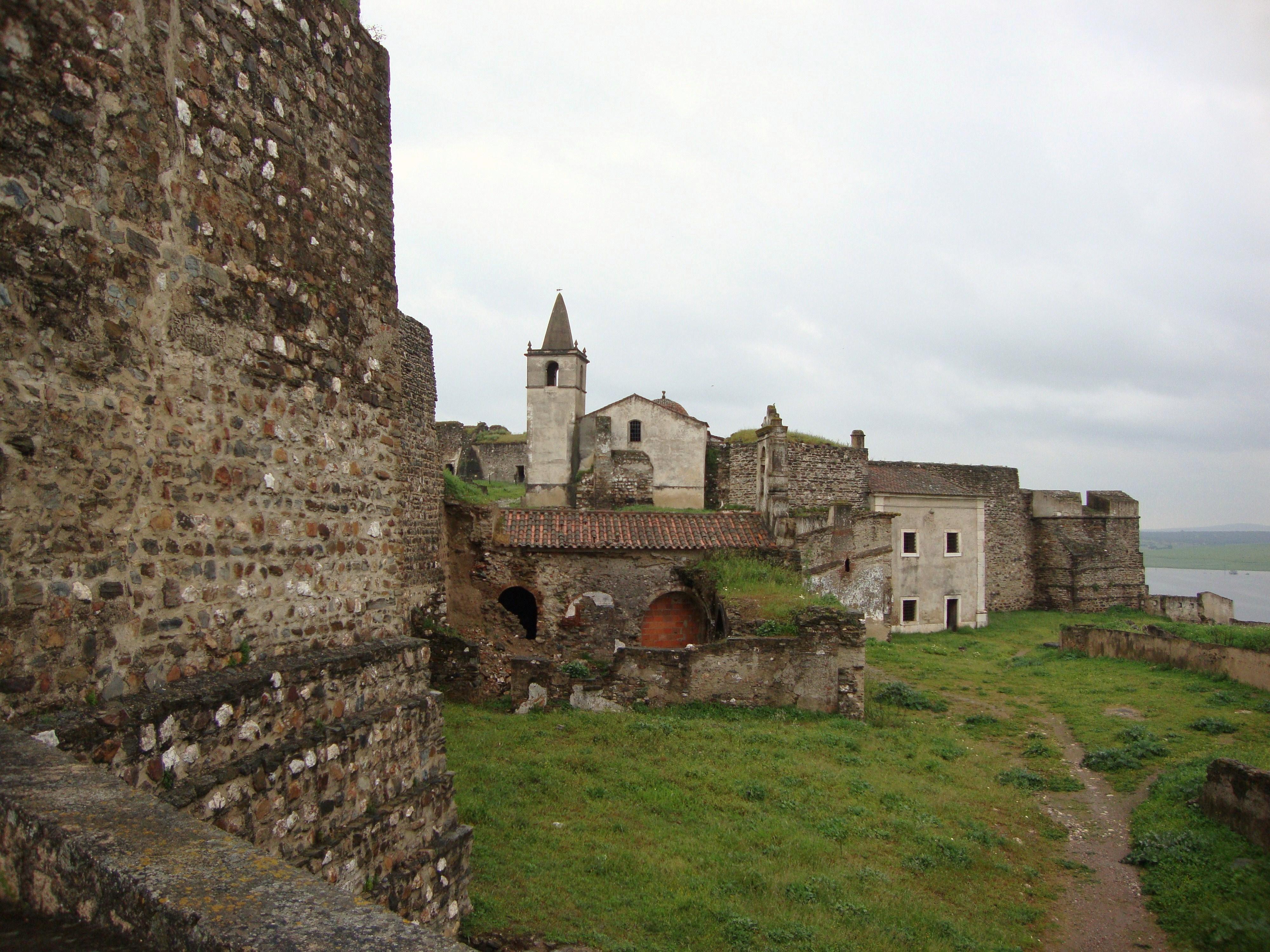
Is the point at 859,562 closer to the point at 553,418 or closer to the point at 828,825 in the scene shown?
the point at 553,418

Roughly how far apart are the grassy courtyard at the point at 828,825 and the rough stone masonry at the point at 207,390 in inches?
A: 90.6

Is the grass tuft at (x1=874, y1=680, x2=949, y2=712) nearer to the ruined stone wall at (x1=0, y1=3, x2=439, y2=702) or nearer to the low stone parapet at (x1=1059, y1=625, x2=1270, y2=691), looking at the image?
the low stone parapet at (x1=1059, y1=625, x2=1270, y2=691)

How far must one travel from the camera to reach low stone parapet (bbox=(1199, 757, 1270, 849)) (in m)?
8.36

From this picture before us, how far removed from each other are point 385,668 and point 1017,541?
36.4 meters

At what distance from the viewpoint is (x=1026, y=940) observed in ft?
23.1

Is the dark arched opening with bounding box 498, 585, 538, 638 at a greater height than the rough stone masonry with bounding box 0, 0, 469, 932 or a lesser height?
lesser

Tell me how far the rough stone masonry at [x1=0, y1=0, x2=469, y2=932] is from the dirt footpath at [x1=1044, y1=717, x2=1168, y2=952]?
593cm

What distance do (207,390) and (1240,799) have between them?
11101 millimetres

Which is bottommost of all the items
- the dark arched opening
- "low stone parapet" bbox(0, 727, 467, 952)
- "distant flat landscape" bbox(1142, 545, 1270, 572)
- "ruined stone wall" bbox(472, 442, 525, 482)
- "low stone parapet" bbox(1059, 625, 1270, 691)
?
"low stone parapet" bbox(1059, 625, 1270, 691)

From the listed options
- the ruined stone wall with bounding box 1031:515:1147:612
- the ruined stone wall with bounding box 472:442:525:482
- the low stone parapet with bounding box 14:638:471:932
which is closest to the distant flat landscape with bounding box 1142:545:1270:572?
the ruined stone wall with bounding box 1031:515:1147:612

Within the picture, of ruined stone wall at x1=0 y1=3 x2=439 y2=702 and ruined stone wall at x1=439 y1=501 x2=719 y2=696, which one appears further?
ruined stone wall at x1=439 y1=501 x2=719 y2=696

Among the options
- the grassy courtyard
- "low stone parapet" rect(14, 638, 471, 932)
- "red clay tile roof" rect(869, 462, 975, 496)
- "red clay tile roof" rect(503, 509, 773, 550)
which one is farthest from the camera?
"red clay tile roof" rect(869, 462, 975, 496)

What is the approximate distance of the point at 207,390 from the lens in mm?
3879

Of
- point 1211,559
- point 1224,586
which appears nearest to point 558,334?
point 1224,586
